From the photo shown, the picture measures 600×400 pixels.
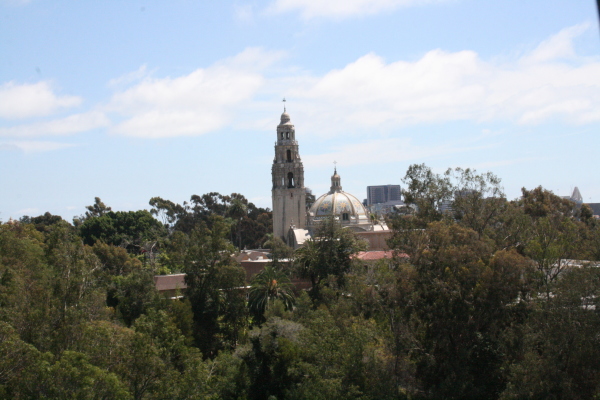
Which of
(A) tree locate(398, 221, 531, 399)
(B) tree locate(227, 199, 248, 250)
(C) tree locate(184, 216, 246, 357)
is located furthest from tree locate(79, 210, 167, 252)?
(A) tree locate(398, 221, 531, 399)

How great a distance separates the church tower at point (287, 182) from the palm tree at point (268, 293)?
40.0 metres

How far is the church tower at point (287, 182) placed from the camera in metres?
80.4

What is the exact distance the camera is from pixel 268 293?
129 ft

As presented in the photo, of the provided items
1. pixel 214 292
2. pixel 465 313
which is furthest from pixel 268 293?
pixel 465 313

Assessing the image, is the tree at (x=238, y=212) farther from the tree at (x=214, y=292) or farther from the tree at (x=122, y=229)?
the tree at (x=214, y=292)

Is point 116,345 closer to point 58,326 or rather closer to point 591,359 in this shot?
point 58,326

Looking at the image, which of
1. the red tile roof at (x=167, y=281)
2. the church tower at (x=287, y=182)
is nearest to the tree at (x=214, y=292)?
the red tile roof at (x=167, y=281)

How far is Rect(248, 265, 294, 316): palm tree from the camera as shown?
39.1 m

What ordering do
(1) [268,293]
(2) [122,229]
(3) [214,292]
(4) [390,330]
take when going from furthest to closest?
(2) [122,229] → (1) [268,293] → (3) [214,292] → (4) [390,330]

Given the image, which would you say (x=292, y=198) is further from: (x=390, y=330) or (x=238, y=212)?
(x=390, y=330)

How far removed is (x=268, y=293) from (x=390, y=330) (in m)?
11.0

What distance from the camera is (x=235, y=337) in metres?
38.8

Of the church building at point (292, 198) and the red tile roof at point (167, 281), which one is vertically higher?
the church building at point (292, 198)

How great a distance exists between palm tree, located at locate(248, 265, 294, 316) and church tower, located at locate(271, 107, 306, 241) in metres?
40.0
